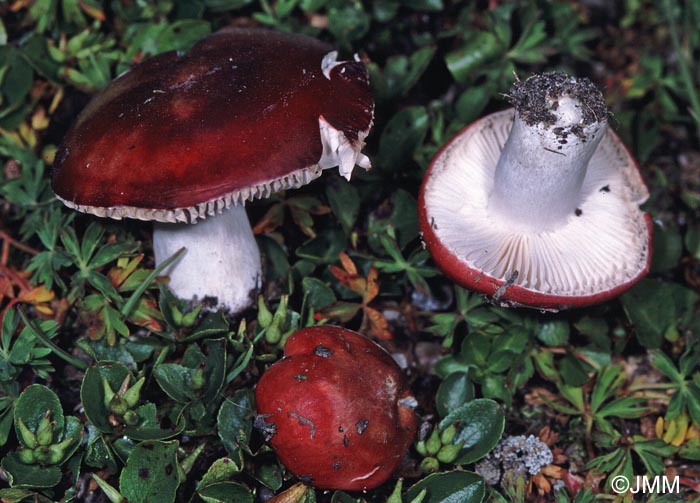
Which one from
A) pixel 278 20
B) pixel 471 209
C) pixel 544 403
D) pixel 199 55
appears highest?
pixel 199 55

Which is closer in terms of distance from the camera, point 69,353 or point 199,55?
point 199,55

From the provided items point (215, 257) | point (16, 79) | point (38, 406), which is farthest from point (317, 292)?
point (16, 79)

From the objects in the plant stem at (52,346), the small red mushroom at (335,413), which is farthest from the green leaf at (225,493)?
the plant stem at (52,346)

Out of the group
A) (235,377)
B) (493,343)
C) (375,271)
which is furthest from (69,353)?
(493,343)

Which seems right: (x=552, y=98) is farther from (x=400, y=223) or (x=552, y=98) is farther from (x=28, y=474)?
(x=28, y=474)

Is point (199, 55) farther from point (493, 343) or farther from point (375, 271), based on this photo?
point (493, 343)

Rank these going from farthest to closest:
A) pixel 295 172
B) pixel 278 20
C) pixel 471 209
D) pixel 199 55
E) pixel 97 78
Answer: pixel 278 20 → pixel 97 78 → pixel 471 209 → pixel 199 55 → pixel 295 172

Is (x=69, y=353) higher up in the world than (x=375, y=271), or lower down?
lower down
